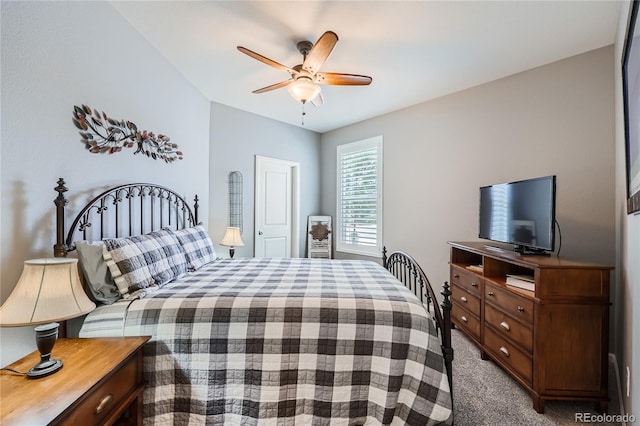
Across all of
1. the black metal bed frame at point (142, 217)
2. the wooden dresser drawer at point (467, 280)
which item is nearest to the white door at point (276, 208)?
the black metal bed frame at point (142, 217)

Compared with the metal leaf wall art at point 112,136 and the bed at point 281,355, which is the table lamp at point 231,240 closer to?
the metal leaf wall art at point 112,136

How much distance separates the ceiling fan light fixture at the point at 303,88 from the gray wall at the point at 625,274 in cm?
198

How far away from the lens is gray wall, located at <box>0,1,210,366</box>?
1318 millimetres

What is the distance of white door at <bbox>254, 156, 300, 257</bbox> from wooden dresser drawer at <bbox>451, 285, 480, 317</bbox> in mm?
2549

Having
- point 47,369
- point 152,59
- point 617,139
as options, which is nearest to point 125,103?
point 152,59

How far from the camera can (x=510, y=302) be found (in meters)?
1.99

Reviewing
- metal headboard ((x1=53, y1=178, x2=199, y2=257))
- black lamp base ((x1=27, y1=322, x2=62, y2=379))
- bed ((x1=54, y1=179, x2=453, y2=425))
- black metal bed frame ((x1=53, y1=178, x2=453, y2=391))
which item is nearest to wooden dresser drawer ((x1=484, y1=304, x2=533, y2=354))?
black metal bed frame ((x1=53, y1=178, x2=453, y2=391))

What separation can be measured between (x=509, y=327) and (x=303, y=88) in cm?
244

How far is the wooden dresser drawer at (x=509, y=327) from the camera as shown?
1.83 metres

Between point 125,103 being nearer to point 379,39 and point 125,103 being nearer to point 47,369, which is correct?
point 47,369

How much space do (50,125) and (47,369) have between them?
1.27 metres

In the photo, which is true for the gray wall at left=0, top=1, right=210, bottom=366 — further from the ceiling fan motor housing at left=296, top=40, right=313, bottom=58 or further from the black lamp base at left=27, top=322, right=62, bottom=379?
the ceiling fan motor housing at left=296, top=40, right=313, bottom=58

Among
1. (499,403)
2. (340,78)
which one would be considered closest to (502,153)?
(340,78)

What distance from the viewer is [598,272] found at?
170cm
